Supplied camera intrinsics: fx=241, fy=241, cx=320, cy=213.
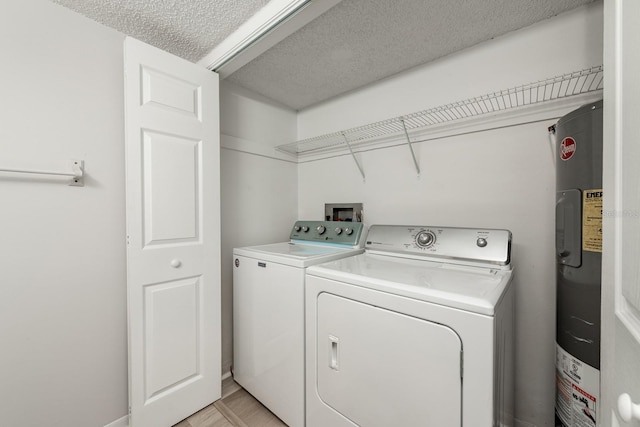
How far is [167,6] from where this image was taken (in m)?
1.28

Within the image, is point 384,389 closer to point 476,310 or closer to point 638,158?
point 476,310

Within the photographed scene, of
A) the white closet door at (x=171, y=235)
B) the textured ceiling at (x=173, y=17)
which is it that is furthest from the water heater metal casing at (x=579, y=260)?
the white closet door at (x=171, y=235)

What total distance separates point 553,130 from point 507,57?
0.55 m

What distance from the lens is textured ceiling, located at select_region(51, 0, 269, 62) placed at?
127cm

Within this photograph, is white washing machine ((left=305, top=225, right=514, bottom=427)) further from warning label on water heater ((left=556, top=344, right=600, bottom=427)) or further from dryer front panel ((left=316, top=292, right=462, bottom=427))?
warning label on water heater ((left=556, top=344, right=600, bottom=427))

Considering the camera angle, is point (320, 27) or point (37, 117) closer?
point (37, 117)

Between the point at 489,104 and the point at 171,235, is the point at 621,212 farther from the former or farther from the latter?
the point at 171,235

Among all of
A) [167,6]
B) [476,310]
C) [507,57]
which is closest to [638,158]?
[476,310]

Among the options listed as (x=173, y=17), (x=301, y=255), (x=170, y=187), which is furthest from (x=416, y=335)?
(x=173, y=17)

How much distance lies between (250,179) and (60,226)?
1.23 metres

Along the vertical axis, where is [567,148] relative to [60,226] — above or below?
above

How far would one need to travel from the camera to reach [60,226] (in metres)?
1.29

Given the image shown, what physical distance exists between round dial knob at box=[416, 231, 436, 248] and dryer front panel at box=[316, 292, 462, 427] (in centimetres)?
59

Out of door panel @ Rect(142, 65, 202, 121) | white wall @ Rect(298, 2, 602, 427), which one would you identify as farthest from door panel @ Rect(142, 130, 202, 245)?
white wall @ Rect(298, 2, 602, 427)
